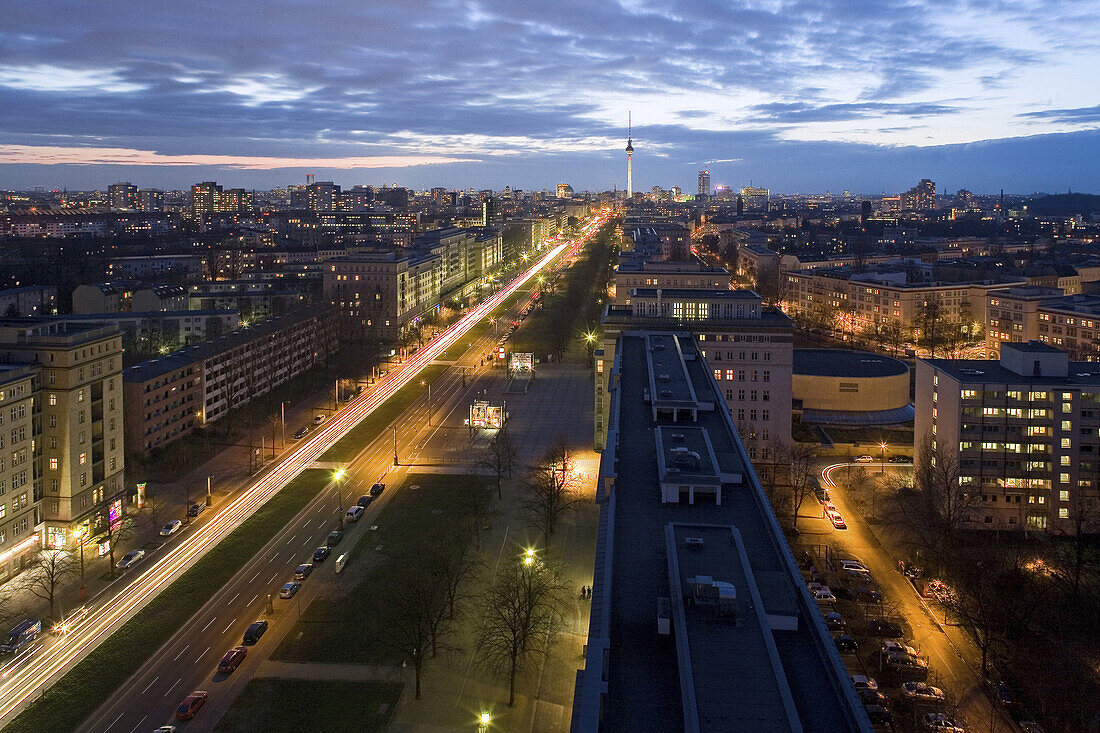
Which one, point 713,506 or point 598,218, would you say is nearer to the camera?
point 713,506

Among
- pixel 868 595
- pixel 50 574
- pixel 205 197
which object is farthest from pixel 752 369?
pixel 205 197

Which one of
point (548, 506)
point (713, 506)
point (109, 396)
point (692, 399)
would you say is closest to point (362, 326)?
point (109, 396)

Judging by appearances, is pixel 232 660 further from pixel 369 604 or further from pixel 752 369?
pixel 752 369

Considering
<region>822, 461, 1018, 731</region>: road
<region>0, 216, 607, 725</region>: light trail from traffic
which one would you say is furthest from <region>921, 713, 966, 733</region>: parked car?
<region>0, 216, 607, 725</region>: light trail from traffic

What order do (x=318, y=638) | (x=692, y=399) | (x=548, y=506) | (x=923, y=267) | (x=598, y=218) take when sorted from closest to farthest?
(x=318, y=638) < (x=692, y=399) < (x=548, y=506) < (x=923, y=267) < (x=598, y=218)

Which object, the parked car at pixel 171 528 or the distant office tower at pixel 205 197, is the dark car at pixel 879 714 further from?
the distant office tower at pixel 205 197

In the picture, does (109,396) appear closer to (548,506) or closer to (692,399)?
(548,506)

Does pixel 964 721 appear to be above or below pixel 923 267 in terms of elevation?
below
